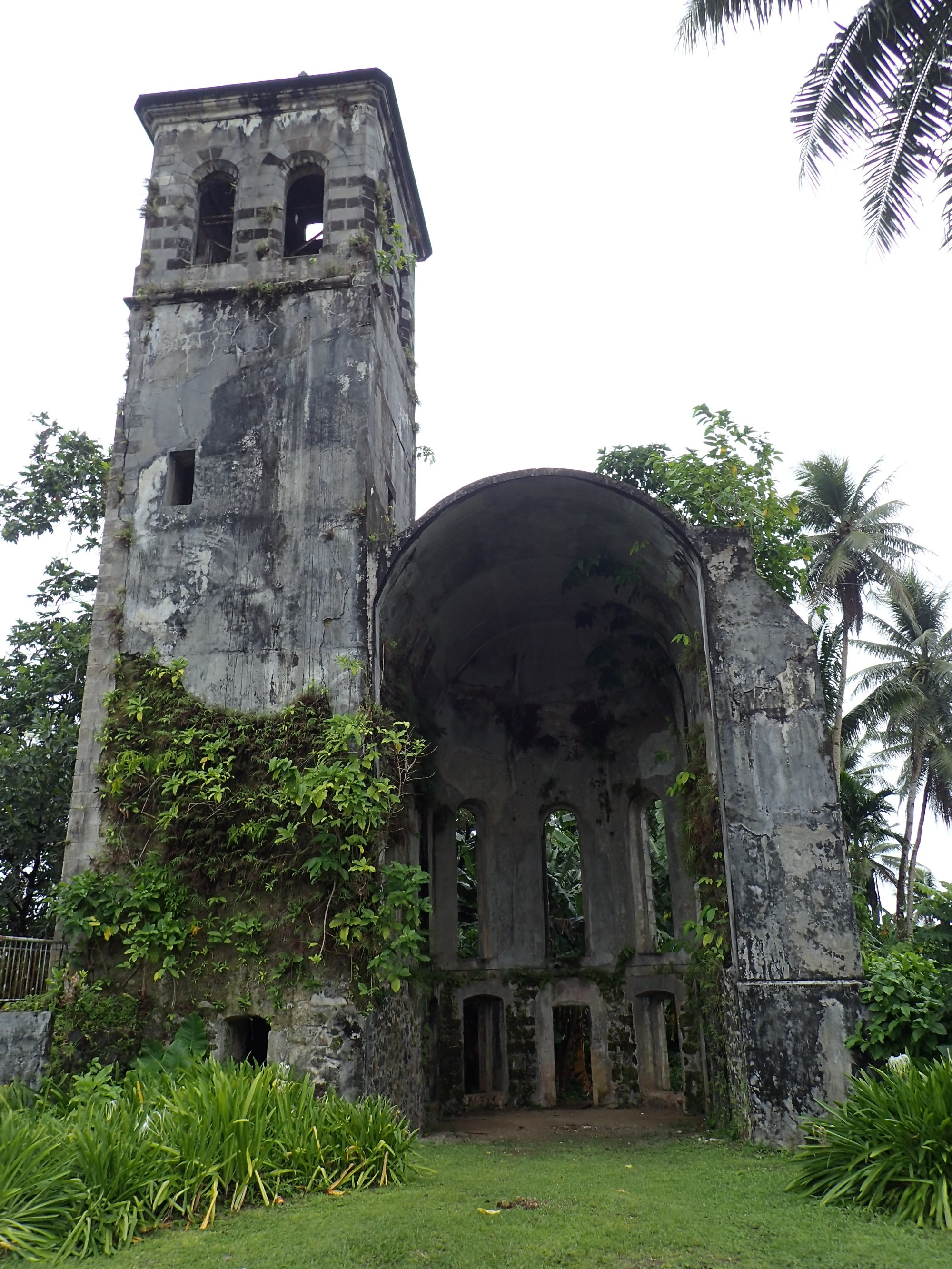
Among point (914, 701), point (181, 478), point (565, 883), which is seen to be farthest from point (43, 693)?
point (914, 701)

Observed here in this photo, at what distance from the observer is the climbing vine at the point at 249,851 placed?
39.4 feet

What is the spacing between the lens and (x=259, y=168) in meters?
16.4

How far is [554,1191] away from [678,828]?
10189 mm

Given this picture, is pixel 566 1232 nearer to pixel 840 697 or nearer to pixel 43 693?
pixel 43 693

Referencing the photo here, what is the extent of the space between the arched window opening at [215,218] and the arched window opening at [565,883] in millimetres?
14425

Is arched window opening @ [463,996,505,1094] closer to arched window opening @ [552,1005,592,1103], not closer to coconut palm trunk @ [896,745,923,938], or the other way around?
arched window opening @ [552,1005,592,1103]

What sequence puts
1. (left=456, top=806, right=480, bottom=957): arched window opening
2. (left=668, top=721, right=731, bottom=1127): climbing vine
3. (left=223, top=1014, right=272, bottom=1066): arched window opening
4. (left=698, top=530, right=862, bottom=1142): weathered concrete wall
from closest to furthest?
(left=698, top=530, right=862, bottom=1142): weathered concrete wall, (left=668, top=721, right=731, bottom=1127): climbing vine, (left=223, top=1014, right=272, bottom=1066): arched window opening, (left=456, top=806, right=480, bottom=957): arched window opening

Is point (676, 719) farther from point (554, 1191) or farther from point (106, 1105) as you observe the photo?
point (106, 1105)

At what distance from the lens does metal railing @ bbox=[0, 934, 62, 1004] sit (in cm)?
1219

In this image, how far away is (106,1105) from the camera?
32.0 ft

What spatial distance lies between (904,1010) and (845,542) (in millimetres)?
18642

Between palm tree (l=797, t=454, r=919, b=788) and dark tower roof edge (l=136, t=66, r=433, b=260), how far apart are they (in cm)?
1524

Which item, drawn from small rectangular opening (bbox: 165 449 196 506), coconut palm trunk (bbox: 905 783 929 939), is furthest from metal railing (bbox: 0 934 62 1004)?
coconut palm trunk (bbox: 905 783 929 939)

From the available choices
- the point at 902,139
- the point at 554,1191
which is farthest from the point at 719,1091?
the point at 902,139
